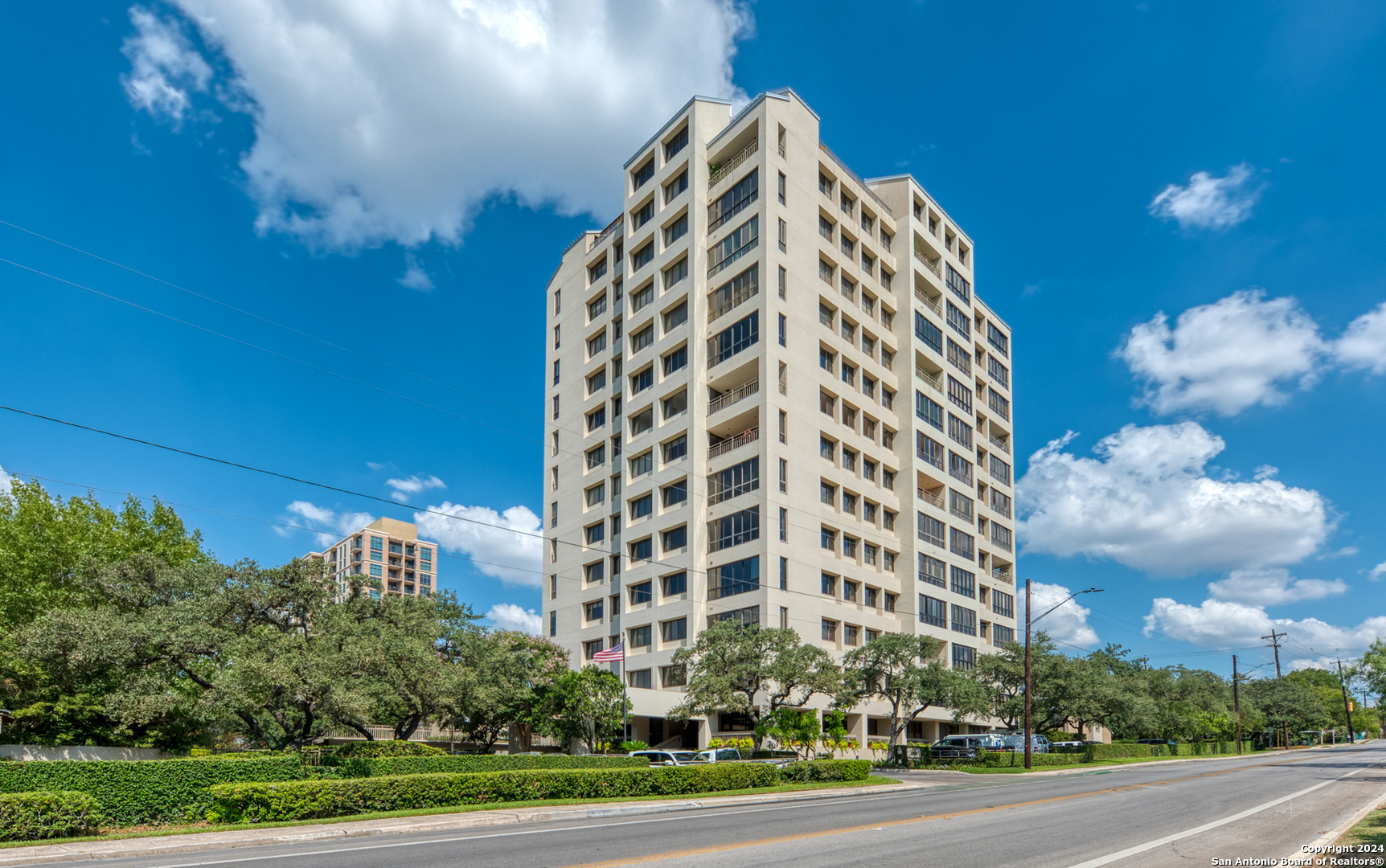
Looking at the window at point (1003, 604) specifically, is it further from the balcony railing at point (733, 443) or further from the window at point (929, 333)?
→ the balcony railing at point (733, 443)

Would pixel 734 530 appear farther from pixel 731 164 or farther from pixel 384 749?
pixel 384 749

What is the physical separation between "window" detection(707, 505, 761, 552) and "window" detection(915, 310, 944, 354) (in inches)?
984

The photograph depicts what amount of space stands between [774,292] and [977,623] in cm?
3714

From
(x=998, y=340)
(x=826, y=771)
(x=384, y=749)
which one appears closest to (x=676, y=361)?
(x=384, y=749)

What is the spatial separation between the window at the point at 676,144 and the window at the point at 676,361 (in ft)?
51.1

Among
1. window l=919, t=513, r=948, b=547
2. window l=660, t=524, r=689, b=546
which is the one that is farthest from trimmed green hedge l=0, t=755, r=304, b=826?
window l=919, t=513, r=948, b=547

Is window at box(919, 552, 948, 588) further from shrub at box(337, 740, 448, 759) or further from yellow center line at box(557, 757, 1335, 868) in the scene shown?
shrub at box(337, 740, 448, 759)

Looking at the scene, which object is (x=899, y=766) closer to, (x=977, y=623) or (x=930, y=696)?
(x=930, y=696)

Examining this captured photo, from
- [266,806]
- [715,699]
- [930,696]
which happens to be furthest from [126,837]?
[930,696]

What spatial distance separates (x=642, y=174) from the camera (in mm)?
73500

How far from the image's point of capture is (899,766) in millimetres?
53469

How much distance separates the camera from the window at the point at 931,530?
72.1m

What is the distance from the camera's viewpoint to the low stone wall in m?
41.9

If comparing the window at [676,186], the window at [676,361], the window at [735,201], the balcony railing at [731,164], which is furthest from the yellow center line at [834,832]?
the window at [676,186]
